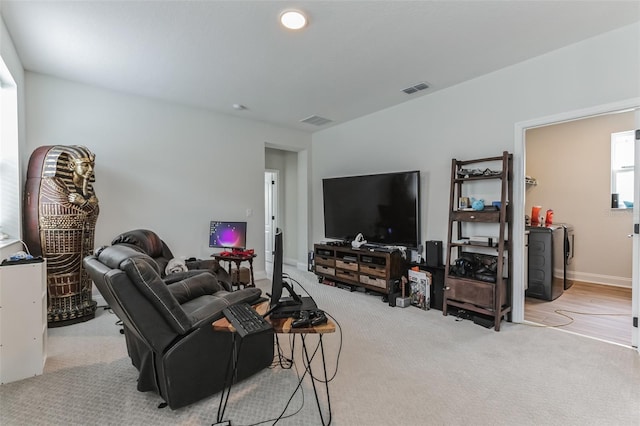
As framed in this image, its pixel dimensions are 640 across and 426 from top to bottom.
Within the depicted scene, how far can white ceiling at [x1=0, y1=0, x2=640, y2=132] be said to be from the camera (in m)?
2.31

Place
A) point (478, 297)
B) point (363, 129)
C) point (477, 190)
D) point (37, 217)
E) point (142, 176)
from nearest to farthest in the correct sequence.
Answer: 1. point (37, 217)
2. point (478, 297)
3. point (477, 190)
4. point (142, 176)
5. point (363, 129)

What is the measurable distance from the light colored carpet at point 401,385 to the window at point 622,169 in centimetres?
297

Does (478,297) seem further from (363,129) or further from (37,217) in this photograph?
(37,217)

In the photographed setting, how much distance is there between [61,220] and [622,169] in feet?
23.6

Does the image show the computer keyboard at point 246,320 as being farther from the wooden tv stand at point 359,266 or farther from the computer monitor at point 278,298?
the wooden tv stand at point 359,266

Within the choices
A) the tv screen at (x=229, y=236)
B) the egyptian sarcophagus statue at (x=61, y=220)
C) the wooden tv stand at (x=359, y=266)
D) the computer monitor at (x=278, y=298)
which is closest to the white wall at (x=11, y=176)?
the egyptian sarcophagus statue at (x=61, y=220)

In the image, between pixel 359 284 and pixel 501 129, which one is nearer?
pixel 501 129

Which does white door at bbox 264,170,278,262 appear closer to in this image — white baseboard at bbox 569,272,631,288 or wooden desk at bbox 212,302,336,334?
wooden desk at bbox 212,302,336,334

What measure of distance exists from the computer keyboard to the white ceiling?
213 centimetres

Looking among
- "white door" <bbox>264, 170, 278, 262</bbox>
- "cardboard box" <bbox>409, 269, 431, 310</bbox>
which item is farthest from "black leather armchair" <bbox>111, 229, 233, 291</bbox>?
"white door" <bbox>264, 170, 278, 262</bbox>

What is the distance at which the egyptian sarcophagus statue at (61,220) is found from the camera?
3.02 metres

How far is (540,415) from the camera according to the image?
1773mm

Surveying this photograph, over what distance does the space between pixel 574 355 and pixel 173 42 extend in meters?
4.31

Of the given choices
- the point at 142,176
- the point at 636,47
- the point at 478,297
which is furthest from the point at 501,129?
the point at 142,176
